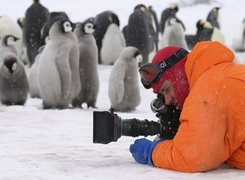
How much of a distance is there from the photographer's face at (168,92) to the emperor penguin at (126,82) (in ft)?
14.9

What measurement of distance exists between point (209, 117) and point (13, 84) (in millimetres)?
5546

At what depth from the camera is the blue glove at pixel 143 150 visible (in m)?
2.97

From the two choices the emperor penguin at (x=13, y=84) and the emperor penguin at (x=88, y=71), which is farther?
the emperor penguin at (x=88, y=71)

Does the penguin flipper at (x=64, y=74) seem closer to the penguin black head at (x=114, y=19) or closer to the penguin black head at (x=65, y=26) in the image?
the penguin black head at (x=65, y=26)

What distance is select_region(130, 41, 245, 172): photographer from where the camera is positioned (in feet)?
8.80

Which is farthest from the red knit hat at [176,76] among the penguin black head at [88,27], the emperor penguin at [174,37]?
the emperor penguin at [174,37]

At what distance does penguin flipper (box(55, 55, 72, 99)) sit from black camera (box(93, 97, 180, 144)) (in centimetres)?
443

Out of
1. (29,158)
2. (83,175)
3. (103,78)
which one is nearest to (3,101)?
(103,78)

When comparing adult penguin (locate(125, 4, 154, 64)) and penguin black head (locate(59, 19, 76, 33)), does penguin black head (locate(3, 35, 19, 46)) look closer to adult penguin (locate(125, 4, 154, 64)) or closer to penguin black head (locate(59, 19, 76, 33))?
penguin black head (locate(59, 19, 76, 33))

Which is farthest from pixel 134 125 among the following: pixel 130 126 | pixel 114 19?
pixel 114 19

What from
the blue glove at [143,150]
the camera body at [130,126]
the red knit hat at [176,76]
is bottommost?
the blue glove at [143,150]

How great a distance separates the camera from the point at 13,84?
7.95 metres

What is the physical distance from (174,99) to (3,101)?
17.6ft

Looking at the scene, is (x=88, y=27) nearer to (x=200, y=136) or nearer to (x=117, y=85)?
(x=117, y=85)
